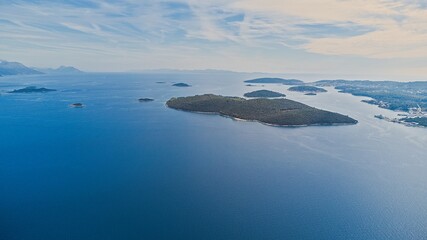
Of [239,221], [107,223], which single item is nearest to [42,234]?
[107,223]

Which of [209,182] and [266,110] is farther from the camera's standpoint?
[266,110]

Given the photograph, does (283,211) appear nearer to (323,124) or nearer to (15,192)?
(15,192)

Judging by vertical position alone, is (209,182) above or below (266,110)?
below

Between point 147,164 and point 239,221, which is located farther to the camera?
point 147,164

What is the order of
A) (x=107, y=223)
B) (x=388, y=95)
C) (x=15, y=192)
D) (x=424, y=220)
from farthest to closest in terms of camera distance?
(x=388, y=95), (x=15, y=192), (x=424, y=220), (x=107, y=223)
